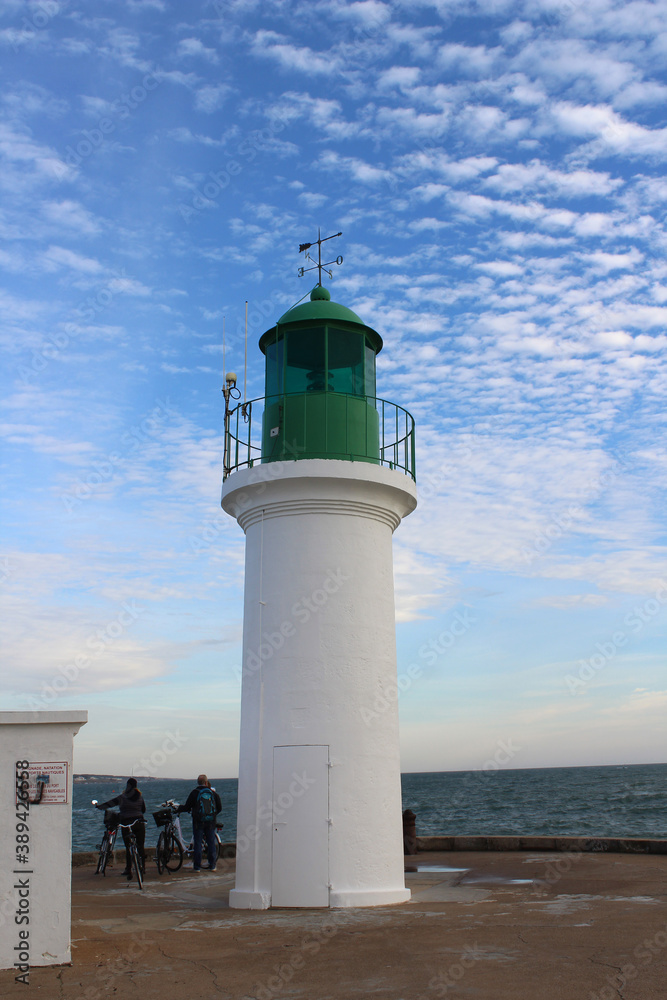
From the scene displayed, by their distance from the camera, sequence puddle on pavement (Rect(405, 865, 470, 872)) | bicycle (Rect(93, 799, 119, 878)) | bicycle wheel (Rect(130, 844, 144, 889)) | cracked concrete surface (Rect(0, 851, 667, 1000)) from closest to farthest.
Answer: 1. cracked concrete surface (Rect(0, 851, 667, 1000))
2. bicycle wheel (Rect(130, 844, 144, 889))
3. puddle on pavement (Rect(405, 865, 470, 872))
4. bicycle (Rect(93, 799, 119, 878))

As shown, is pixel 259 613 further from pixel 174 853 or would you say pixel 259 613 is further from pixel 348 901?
pixel 174 853

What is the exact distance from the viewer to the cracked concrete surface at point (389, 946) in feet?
21.2

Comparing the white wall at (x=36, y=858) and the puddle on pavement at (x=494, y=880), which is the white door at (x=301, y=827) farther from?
the white wall at (x=36, y=858)

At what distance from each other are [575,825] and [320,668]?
38.6 metres

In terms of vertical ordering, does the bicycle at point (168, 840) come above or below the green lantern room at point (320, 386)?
below

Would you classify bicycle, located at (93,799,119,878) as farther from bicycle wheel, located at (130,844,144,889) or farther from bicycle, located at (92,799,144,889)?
bicycle wheel, located at (130,844,144,889)

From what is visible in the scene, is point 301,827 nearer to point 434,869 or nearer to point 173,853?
point 434,869

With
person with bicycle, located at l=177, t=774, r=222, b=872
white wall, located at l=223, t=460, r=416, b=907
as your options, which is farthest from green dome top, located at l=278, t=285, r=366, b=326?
person with bicycle, located at l=177, t=774, r=222, b=872

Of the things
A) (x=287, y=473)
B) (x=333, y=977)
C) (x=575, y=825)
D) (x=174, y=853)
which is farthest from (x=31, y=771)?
(x=575, y=825)

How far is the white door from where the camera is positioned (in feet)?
33.3

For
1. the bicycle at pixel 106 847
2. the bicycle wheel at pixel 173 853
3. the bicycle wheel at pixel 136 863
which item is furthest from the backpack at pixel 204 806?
the bicycle at pixel 106 847

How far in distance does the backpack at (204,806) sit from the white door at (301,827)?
325 cm

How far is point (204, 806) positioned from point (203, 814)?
235 mm

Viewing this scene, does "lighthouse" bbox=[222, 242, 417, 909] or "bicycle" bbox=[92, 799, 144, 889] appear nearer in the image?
"lighthouse" bbox=[222, 242, 417, 909]
